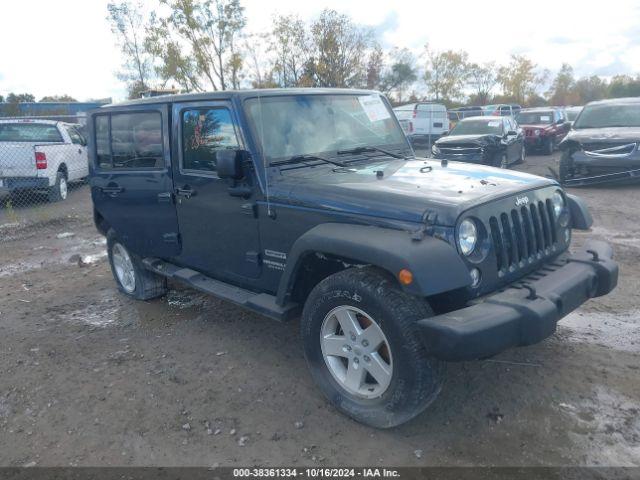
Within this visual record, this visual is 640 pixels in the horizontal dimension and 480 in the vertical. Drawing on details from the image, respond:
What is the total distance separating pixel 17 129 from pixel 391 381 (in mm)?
11722

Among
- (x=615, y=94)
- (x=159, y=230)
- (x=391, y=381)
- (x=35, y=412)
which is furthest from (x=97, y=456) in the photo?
(x=615, y=94)

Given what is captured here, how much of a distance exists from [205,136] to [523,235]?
241cm

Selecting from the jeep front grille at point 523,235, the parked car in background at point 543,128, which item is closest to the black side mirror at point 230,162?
the jeep front grille at point 523,235

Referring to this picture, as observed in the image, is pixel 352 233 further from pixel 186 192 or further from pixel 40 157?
pixel 40 157

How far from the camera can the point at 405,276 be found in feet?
8.87

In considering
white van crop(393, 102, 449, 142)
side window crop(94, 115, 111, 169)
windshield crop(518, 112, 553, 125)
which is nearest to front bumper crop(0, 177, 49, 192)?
side window crop(94, 115, 111, 169)

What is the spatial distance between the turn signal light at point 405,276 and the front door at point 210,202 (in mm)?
1395

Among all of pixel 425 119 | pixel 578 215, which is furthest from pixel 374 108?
pixel 425 119

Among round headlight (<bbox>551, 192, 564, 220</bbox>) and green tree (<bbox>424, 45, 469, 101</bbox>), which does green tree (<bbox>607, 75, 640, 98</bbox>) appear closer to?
green tree (<bbox>424, 45, 469, 101</bbox>)

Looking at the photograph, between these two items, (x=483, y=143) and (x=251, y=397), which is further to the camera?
(x=483, y=143)

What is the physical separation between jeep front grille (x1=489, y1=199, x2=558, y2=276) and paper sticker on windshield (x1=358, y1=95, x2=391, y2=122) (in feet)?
5.35

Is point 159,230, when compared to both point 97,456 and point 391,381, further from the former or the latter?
point 391,381

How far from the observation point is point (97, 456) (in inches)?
121

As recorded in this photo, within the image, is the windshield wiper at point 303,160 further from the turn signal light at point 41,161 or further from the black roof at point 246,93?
the turn signal light at point 41,161
